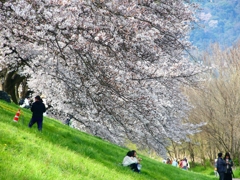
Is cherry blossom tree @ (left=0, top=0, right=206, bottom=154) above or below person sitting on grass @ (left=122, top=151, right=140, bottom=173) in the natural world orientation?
above

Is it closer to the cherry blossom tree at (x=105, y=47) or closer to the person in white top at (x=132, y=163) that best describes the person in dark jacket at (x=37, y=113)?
the cherry blossom tree at (x=105, y=47)

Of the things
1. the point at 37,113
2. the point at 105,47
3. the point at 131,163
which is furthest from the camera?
the point at 131,163

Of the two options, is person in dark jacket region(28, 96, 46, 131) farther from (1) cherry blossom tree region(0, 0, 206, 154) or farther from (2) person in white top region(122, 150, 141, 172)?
(2) person in white top region(122, 150, 141, 172)

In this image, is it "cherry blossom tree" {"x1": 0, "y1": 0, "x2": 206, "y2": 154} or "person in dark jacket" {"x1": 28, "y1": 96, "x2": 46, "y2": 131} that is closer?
"cherry blossom tree" {"x1": 0, "y1": 0, "x2": 206, "y2": 154}

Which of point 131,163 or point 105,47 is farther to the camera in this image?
point 131,163

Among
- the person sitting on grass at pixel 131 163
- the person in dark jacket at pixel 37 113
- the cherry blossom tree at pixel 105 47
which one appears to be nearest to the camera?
the cherry blossom tree at pixel 105 47

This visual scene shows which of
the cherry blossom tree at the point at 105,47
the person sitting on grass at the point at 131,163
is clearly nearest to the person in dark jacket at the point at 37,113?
the cherry blossom tree at the point at 105,47

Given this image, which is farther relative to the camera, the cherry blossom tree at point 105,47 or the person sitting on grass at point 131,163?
the person sitting on grass at point 131,163

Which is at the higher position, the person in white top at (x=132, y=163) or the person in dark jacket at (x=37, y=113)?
the person in dark jacket at (x=37, y=113)

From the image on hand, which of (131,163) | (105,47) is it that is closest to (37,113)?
(105,47)

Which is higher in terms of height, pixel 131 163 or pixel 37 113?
pixel 37 113

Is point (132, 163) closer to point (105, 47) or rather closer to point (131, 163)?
point (131, 163)

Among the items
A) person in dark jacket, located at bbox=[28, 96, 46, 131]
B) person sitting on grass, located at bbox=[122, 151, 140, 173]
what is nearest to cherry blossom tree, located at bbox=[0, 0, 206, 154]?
person in dark jacket, located at bbox=[28, 96, 46, 131]

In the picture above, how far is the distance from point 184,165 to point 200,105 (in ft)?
23.6
